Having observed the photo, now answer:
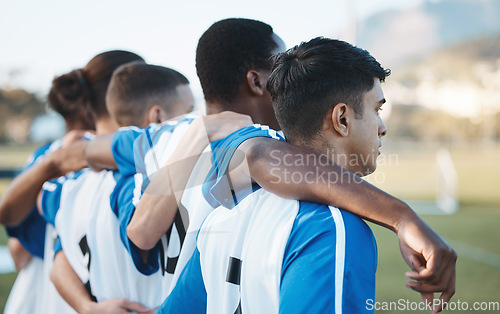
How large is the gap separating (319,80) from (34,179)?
1.44m

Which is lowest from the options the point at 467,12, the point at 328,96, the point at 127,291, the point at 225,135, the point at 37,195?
the point at 467,12

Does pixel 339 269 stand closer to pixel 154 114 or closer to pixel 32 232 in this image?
pixel 154 114

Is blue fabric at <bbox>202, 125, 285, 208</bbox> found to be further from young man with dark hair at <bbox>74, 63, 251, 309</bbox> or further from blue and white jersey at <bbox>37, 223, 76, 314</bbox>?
blue and white jersey at <bbox>37, 223, 76, 314</bbox>

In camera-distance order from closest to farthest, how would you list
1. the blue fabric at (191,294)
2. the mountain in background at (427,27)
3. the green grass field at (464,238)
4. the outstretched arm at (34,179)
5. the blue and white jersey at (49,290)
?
the blue fabric at (191,294) → the outstretched arm at (34,179) → the blue and white jersey at (49,290) → the green grass field at (464,238) → the mountain in background at (427,27)

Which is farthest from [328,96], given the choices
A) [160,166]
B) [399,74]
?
[399,74]

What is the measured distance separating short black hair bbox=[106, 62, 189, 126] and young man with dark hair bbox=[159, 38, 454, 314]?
76 centimetres

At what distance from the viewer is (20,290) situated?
2539 millimetres

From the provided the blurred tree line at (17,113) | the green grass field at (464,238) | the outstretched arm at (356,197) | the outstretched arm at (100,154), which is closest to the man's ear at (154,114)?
the outstretched arm at (100,154)

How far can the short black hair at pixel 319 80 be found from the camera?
1.27 metres

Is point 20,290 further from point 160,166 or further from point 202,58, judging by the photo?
point 202,58

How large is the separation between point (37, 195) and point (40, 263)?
1.58 feet

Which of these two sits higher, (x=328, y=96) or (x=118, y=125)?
(x=328, y=96)

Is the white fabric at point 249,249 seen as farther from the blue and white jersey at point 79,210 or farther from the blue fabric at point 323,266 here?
the blue and white jersey at point 79,210

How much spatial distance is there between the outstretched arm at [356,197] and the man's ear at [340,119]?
9 cm
